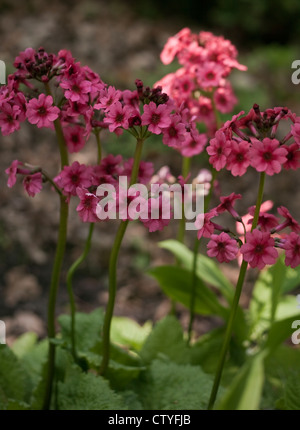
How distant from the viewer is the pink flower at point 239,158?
1.35m

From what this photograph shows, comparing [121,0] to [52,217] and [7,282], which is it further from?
[7,282]

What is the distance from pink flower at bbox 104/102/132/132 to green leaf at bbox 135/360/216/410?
→ 0.92 metres

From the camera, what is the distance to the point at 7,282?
3295mm

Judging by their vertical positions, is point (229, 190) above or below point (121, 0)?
below

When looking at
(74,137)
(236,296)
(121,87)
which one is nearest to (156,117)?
(74,137)

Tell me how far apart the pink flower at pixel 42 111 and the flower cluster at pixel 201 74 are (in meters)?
0.64

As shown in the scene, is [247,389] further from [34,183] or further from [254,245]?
[34,183]

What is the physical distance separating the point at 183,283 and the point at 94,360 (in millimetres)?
647

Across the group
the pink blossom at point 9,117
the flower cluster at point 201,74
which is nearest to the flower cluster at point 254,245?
the pink blossom at point 9,117

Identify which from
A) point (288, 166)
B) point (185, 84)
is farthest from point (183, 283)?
point (288, 166)

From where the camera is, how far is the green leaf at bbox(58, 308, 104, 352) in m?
2.04

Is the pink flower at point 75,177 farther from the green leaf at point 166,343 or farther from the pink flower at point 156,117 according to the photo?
the green leaf at point 166,343

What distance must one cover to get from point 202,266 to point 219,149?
3.59 ft

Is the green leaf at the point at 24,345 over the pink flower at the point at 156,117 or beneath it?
beneath
